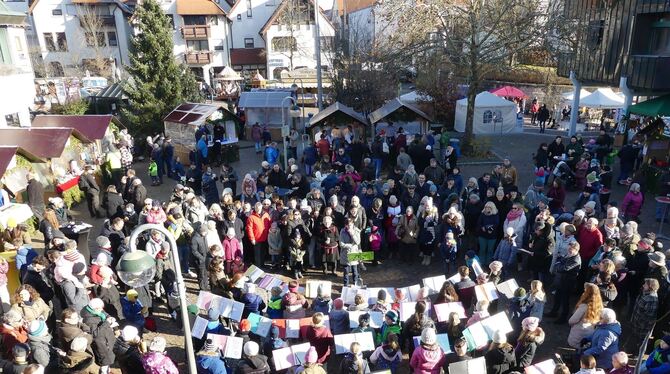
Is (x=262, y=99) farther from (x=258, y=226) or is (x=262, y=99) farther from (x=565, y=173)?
(x=258, y=226)

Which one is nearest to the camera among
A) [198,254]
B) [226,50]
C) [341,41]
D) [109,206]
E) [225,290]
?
[225,290]

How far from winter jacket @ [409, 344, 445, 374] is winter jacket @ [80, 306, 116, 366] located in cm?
413

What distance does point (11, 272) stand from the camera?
8820 mm

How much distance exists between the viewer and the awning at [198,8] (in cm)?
4271

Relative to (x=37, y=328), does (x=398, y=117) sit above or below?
above

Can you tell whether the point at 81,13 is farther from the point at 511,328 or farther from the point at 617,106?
the point at 511,328

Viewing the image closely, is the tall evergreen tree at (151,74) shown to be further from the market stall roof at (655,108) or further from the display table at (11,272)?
the market stall roof at (655,108)

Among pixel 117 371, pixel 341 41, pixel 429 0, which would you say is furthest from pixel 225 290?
pixel 341 41

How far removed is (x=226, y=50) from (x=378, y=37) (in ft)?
66.9

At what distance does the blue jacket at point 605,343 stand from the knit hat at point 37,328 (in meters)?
7.23

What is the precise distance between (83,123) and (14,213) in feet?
23.9

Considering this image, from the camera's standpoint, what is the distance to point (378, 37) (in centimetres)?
3000

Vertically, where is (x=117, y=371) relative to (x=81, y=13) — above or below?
below

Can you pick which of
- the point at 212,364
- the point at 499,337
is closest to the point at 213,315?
the point at 212,364
